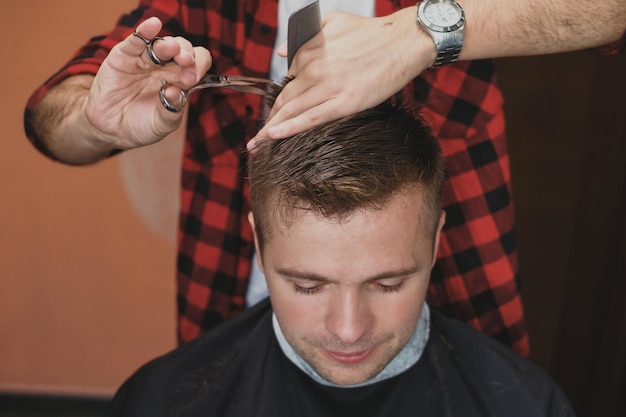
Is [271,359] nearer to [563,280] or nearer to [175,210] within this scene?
[175,210]

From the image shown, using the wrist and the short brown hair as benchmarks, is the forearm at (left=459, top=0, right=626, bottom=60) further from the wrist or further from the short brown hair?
the short brown hair

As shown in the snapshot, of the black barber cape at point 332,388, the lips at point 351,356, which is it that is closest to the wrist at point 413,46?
the lips at point 351,356

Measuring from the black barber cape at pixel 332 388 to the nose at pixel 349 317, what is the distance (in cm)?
25

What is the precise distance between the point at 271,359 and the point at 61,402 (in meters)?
1.84

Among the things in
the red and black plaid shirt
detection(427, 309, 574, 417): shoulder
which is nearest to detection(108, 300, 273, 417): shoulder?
the red and black plaid shirt

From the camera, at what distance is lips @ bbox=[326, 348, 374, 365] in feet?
4.67

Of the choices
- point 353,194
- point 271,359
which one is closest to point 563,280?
point 271,359

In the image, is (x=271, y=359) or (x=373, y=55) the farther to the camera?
(x=271, y=359)

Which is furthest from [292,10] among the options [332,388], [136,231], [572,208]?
[572,208]

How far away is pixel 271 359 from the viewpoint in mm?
1640

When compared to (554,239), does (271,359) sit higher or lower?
higher

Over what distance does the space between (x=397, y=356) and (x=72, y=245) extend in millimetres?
1729

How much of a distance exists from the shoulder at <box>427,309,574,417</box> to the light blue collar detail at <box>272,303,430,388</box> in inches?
1.7

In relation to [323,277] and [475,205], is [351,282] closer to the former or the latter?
[323,277]
